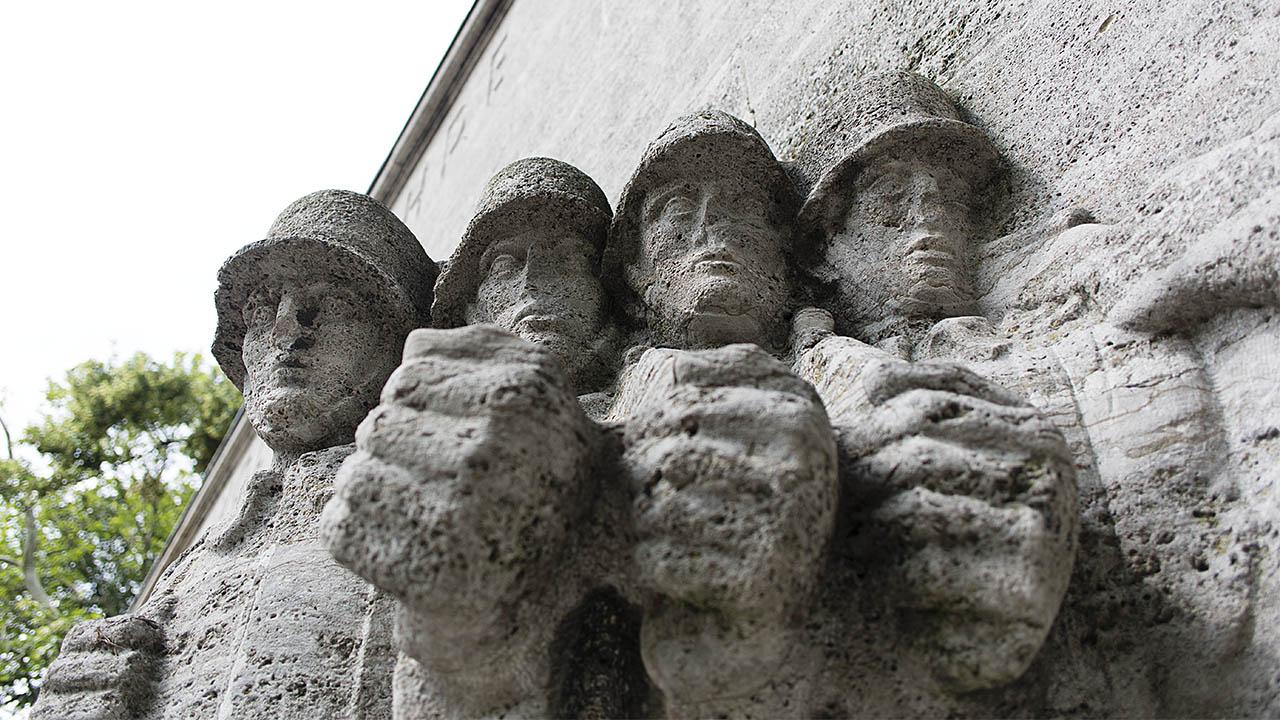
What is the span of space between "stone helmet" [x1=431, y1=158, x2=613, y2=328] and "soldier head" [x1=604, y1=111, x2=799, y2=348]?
4.0 inches

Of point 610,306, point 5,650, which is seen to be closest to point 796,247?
point 610,306

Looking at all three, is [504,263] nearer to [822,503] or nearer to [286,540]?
[286,540]

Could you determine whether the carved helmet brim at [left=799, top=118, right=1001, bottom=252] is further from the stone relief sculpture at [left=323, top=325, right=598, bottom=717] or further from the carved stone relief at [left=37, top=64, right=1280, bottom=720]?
the stone relief sculpture at [left=323, top=325, right=598, bottom=717]

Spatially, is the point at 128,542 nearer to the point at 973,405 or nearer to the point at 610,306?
the point at 610,306

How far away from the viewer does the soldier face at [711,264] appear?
1.93 meters

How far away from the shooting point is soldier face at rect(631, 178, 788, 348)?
6.33 ft

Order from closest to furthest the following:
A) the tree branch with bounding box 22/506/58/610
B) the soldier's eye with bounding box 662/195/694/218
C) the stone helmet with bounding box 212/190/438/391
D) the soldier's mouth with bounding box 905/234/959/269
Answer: the soldier's mouth with bounding box 905/234/959/269, the soldier's eye with bounding box 662/195/694/218, the stone helmet with bounding box 212/190/438/391, the tree branch with bounding box 22/506/58/610

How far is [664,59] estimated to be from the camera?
3.53 metres

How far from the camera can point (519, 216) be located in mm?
2242

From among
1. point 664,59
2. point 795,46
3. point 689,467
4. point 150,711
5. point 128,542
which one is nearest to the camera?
point 689,467

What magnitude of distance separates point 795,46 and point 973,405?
1.82 meters

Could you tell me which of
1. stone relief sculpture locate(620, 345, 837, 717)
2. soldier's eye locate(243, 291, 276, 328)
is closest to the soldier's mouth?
stone relief sculpture locate(620, 345, 837, 717)

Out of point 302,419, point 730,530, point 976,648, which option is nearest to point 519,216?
point 302,419

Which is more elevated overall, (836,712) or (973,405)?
(973,405)
